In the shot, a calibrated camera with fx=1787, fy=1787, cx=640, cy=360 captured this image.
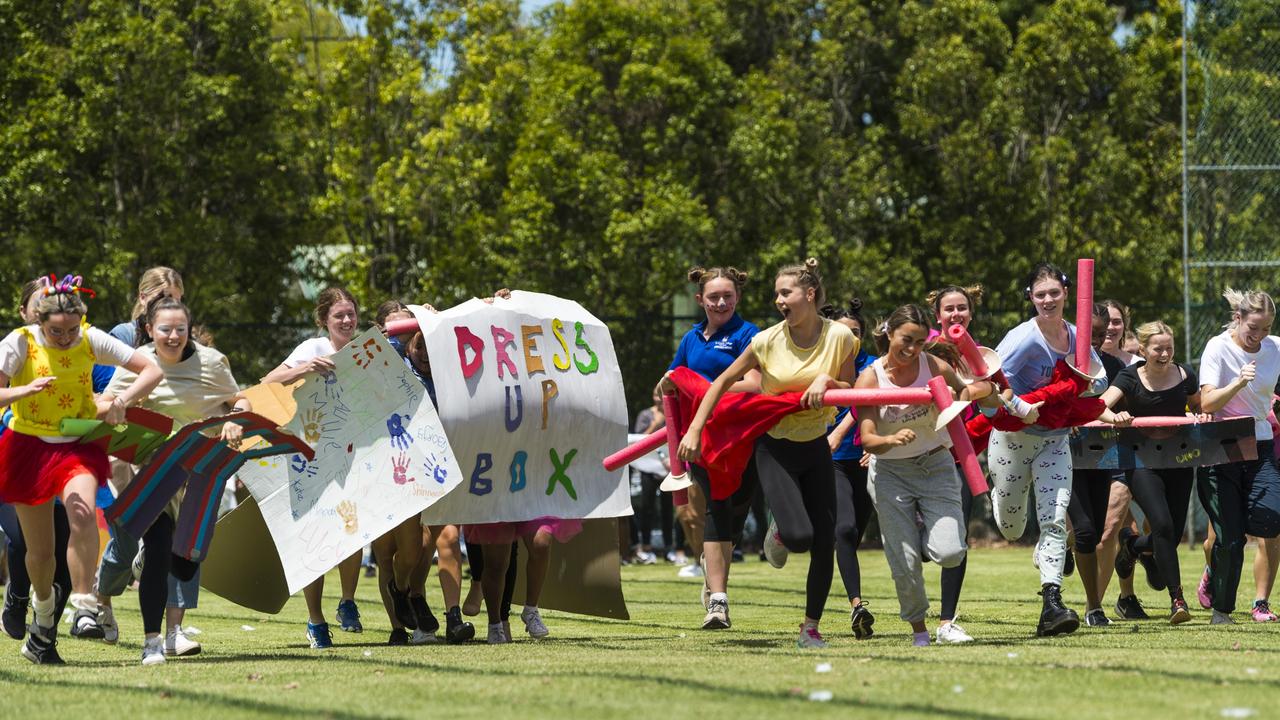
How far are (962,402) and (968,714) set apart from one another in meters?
2.92

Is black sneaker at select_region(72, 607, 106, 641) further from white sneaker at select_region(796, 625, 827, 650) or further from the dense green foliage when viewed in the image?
the dense green foliage

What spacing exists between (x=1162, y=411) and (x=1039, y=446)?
157cm

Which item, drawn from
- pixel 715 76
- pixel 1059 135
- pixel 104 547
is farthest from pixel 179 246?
pixel 104 547

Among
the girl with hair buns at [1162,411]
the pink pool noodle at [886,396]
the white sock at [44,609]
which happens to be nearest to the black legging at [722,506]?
the pink pool noodle at [886,396]

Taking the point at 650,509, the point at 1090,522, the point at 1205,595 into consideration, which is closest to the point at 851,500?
the point at 1090,522

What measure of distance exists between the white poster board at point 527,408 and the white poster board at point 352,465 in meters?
0.22

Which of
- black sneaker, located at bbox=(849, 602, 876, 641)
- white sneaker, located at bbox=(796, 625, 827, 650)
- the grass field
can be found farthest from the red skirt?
black sneaker, located at bbox=(849, 602, 876, 641)

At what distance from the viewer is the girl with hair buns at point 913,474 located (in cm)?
860

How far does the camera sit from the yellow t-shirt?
8.77m

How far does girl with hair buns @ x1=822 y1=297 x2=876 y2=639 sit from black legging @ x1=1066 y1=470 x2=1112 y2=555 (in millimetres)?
1164

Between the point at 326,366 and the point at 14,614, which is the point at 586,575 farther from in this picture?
the point at 14,614

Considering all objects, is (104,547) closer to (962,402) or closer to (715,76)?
(962,402)

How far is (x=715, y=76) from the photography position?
28828 mm

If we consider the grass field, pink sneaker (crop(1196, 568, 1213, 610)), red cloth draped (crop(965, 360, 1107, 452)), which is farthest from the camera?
pink sneaker (crop(1196, 568, 1213, 610))
